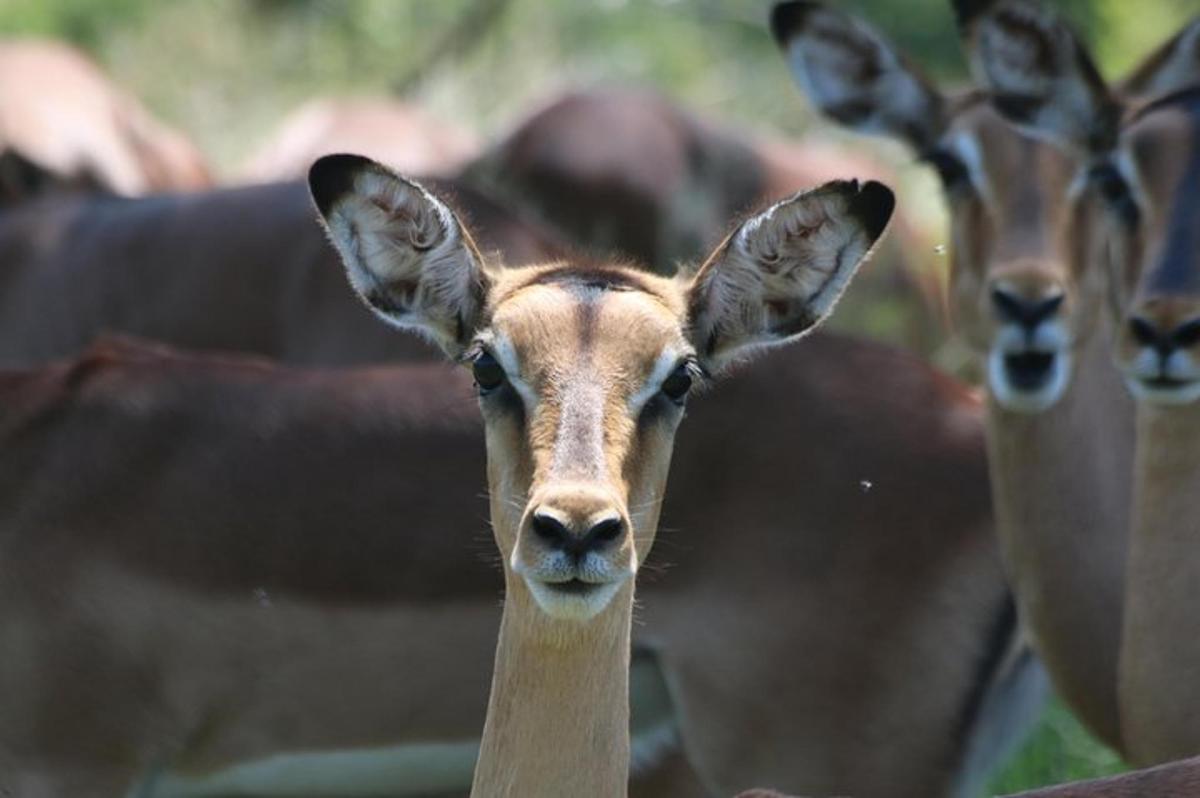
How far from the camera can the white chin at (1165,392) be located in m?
4.80

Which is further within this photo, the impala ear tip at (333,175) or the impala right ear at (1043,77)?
the impala right ear at (1043,77)

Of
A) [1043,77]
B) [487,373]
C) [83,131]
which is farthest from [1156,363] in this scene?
[83,131]

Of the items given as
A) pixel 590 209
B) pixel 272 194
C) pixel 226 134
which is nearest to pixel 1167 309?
pixel 272 194

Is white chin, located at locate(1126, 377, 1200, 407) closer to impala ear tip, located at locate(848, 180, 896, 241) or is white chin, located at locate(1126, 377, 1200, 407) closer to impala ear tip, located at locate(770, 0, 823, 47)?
impala ear tip, located at locate(848, 180, 896, 241)

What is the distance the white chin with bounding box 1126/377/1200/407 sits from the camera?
15.8 feet

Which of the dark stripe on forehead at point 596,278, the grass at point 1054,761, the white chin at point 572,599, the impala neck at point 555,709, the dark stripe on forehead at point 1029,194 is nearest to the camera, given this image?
the white chin at point 572,599

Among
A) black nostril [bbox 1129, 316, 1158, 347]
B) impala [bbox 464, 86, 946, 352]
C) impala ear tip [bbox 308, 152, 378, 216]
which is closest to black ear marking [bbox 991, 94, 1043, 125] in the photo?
black nostril [bbox 1129, 316, 1158, 347]

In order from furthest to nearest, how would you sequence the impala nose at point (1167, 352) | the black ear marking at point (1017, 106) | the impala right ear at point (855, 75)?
1. the impala right ear at point (855, 75)
2. the black ear marking at point (1017, 106)
3. the impala nose at point (1167, 352)

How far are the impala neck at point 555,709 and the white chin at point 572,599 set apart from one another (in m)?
0.14

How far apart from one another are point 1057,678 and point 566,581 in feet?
6.68

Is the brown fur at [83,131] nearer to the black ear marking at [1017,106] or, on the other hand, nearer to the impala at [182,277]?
the impala at [182,277]

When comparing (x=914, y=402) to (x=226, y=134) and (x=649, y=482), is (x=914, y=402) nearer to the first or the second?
(x=649, y=482)

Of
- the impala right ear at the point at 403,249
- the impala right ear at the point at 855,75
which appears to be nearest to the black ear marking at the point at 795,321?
the impala right ear at the point at 403,249

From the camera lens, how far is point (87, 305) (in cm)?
834
